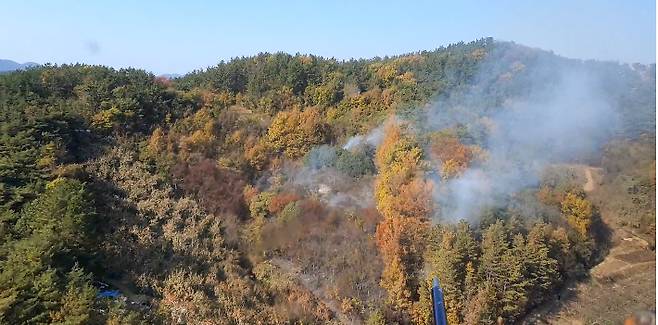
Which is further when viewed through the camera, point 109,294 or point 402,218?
point 402,218

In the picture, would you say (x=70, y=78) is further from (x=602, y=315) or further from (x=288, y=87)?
(x=602, y=315)

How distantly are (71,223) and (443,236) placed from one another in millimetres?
9145

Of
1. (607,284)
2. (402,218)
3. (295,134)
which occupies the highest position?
(295,134)

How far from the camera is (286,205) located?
15.5m

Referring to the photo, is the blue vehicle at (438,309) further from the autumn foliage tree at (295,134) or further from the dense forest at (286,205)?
the autumn foliage tree at (295,134)

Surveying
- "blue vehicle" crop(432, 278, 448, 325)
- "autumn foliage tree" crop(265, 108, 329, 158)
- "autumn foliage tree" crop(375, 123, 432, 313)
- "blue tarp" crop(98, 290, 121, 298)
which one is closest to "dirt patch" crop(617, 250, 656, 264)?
"autumn foliage tree" crop(375, 123, 432, 313)

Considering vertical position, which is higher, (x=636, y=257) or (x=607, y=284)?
(x=636, y=257)

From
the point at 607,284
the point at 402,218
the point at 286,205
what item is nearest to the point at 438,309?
the point at 402,218

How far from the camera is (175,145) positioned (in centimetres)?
1848

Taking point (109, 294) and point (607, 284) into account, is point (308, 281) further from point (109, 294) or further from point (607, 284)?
point (607, 284)

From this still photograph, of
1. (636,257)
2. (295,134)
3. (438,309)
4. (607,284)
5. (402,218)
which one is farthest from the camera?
(295,134)

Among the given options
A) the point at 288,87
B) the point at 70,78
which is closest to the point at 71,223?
the point at 70,78

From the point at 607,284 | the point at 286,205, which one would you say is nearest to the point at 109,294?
the point at 286,205

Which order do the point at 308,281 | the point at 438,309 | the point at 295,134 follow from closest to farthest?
1. the point at 438,309
2. the point at 308,281
3. the point at 295,134
